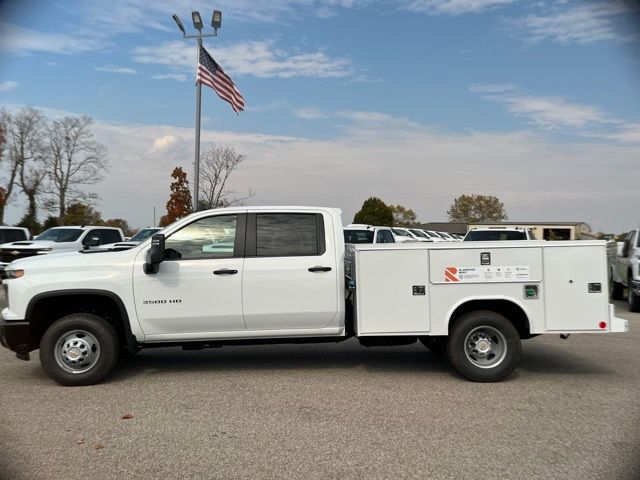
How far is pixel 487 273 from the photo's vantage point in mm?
6246

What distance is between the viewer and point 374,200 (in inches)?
2894

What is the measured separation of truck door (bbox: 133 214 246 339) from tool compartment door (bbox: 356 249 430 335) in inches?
54.2

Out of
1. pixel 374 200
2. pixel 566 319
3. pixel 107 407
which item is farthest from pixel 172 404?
pixel 374 200

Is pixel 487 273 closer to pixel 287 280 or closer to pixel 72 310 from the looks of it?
pixel 287 280

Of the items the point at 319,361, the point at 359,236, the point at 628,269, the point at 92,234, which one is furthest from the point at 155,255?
the point at 359,236

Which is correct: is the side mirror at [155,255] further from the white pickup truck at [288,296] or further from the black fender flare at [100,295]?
the black fender flare at [100,295]

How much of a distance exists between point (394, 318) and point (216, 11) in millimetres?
16359

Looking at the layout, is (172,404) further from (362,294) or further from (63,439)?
(362,294)

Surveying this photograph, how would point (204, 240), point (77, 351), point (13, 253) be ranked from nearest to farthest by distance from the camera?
point (77, 351) < point (204, 240) < point (13, 253)

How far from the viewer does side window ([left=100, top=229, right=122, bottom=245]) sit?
18039 mm

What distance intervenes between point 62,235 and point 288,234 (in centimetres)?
1371

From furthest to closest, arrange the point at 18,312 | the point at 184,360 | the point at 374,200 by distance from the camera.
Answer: the point at 374,200, the point at 184,360, the point at 18,312

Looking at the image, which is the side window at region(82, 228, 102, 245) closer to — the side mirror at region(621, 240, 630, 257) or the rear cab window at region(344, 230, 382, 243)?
the rear cab window at region(344, 230, 382, 243)

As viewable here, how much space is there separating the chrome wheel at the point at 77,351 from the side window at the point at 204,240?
50.4 inches
